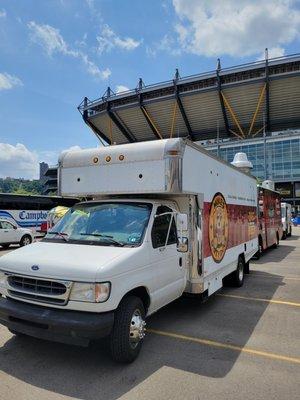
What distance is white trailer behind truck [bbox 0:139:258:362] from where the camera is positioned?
452cm

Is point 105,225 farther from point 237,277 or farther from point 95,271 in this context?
point 237,277

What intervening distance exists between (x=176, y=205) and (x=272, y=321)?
9.22ft

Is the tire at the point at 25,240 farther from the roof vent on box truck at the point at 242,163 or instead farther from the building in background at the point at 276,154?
the building in background at the point at 276,154

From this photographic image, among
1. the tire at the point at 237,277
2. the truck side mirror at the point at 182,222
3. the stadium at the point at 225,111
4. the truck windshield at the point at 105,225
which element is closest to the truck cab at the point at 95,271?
the truck windshield at the point at 105,225

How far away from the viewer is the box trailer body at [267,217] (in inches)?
643

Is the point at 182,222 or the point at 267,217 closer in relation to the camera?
A: the point at 182,222

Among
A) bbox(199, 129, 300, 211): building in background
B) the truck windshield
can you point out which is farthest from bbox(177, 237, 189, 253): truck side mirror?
bbox(199, 129, 300, 211): building in background

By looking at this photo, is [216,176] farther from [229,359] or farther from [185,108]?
[185,108]

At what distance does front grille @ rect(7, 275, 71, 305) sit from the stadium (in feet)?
158

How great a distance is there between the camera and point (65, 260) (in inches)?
187

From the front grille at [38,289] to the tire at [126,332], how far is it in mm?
736

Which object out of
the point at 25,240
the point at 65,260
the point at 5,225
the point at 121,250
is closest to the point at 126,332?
the point at 121,250

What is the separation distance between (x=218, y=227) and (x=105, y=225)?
313 centimetres

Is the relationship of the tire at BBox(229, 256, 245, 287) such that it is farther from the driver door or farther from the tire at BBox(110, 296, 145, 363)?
the tire at BBox(110, 296, 145, 363)
